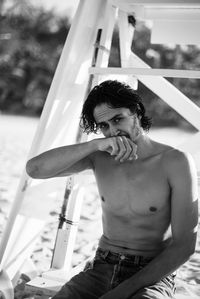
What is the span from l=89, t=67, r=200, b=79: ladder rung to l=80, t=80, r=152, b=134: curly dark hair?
0.35 feet

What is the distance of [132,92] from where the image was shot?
91.5 inches

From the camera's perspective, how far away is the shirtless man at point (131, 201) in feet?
5.97

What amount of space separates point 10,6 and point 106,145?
22358mm

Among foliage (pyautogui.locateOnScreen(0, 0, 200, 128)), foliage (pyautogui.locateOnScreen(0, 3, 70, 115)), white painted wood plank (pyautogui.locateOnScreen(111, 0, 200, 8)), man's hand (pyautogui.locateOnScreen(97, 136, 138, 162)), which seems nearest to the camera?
man's hand (pyautogui.locateOnScreen(97, 136, 138, 162))

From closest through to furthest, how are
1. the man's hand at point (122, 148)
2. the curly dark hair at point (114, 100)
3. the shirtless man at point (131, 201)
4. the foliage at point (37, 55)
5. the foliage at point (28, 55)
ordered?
the shirtless man at point (131, 201), the man's hand at point (122, 148), the curly dark hair at point (114, 100), the foliage at point (37, 55), the foliage at point (28, 55)

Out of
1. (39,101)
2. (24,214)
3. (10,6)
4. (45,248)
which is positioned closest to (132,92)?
(24,214)

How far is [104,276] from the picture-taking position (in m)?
2.03

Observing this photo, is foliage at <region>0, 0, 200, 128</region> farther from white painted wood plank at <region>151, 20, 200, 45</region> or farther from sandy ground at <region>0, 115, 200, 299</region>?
white painted wood plank at <region>151, 20, 200, 45</region>

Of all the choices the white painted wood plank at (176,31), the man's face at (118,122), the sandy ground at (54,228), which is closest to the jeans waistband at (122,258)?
the man's face at (118,122)

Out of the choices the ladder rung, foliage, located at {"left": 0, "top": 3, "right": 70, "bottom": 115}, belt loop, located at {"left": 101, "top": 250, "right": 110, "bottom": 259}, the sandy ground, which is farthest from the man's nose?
foliage, located at {"left": 0, "top": 3, "right": 70, "bottom": 115}

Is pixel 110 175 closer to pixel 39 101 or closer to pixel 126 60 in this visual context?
pixel 126 60

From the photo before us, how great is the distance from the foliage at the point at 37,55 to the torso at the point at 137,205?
17824mm

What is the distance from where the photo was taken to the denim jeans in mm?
1959

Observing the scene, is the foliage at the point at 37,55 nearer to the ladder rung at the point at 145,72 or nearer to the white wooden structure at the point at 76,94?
the white wooden structure at the point at 76,94
